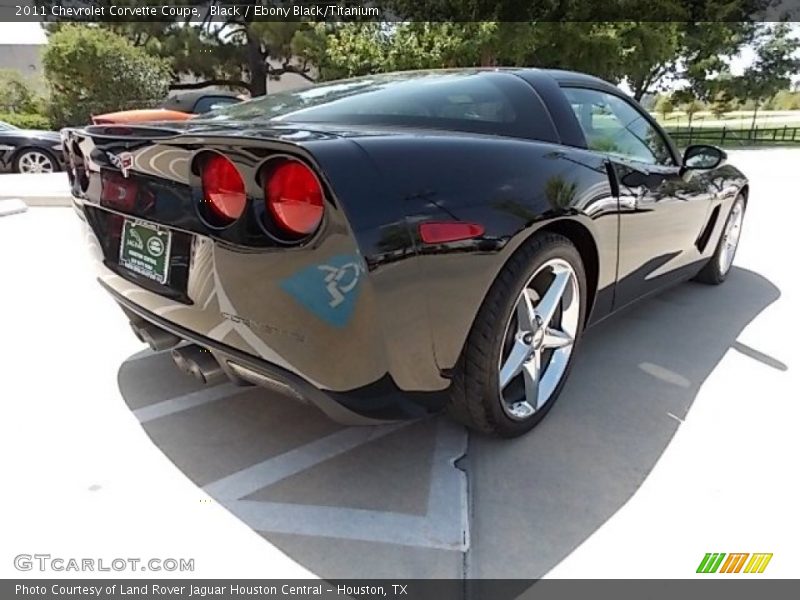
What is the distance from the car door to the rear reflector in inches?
41.8

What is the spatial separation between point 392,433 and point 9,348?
2.13 metres

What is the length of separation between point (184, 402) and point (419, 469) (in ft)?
3.61

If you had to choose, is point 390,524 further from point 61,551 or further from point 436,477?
point 61,551

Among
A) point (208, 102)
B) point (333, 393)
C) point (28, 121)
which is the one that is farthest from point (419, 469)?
point (28, 121)

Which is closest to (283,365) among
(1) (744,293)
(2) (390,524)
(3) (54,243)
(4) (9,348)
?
(2) (390,524)

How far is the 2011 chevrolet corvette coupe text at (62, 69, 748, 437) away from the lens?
5.17ft

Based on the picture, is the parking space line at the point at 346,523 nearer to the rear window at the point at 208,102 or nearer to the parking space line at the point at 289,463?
the parking space line at the point at 289,463

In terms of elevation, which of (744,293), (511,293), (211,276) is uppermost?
(211,276)

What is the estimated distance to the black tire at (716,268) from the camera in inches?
158

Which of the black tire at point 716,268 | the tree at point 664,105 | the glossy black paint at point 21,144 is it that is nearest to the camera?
the black tire at point 716,268

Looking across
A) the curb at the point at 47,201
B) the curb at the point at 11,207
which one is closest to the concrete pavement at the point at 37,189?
the curb at the point at 47,201

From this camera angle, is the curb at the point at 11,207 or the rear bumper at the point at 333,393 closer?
the rear bumper at the point at 333,393

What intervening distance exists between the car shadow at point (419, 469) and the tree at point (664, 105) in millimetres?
31193

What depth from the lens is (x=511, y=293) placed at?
76.9 inches
